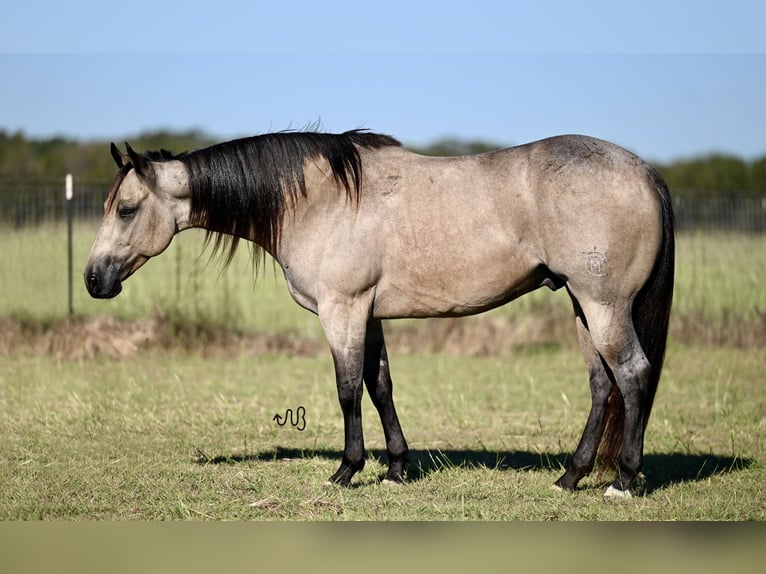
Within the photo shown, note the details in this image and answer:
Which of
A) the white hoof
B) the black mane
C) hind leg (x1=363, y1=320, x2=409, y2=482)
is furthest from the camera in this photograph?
hind leg (x1=363, y1=320, x2=409, y2=482)

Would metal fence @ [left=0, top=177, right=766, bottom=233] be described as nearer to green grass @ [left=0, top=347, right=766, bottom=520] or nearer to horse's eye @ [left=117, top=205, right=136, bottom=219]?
green grass @ [left=0, top=347, right=766, bottom=520]

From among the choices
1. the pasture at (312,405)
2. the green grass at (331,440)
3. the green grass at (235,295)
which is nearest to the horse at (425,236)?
the green grass at (331,440)

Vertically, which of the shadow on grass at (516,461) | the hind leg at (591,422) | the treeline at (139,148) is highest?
the treeline at (139,148)

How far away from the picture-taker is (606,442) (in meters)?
6.44

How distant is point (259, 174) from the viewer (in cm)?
656

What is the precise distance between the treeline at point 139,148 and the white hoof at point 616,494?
30.4m

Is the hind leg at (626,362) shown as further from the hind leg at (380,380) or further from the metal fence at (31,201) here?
the metal fence at (31,201)

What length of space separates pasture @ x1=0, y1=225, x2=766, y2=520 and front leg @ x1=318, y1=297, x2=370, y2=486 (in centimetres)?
31

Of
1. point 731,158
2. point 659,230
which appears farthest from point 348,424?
point 731,158

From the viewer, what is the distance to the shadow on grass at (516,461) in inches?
272

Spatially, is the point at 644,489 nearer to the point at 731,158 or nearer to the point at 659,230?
the point at 659,230

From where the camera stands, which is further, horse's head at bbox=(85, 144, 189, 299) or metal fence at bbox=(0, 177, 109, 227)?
metal fence at bbox=(0, 177, 109, 227)

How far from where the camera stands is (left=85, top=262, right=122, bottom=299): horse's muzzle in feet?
21.6

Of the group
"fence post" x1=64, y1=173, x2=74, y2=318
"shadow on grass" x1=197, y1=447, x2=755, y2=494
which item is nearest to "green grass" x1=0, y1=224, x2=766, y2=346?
"fence post" x1=64, y1=173, x2=74, y2=318
